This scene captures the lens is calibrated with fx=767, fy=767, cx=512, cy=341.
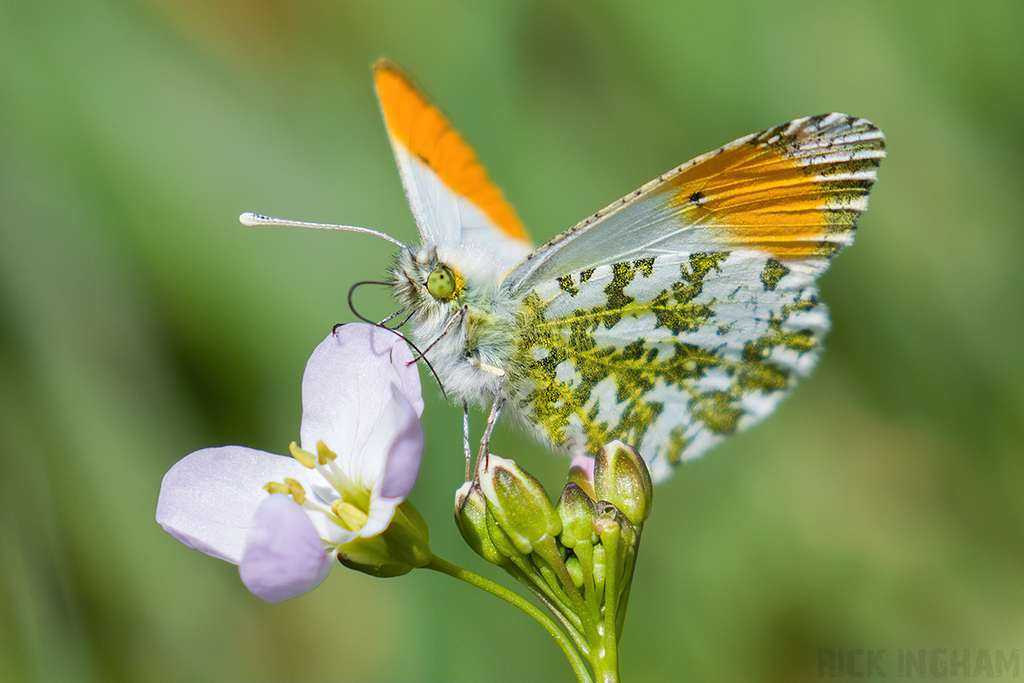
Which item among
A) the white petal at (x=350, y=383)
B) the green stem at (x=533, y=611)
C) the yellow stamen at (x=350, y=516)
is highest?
the white petal at (x=350, y=383)

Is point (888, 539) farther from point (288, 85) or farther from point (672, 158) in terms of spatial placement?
point (288, 85)

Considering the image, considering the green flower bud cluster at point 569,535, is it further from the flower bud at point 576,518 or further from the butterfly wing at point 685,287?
the butterfly wing at point 685,287

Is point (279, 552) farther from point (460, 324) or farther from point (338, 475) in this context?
point (460, 324)

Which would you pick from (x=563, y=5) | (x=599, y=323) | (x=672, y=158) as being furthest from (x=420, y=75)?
(x=599, y=323)

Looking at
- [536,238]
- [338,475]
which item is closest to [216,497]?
[338,475]

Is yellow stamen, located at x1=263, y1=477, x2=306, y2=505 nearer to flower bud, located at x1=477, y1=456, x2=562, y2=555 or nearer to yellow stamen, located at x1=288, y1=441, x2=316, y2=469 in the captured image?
yellow stamen, located at x1=288, y1=441, x2=316, y2=469

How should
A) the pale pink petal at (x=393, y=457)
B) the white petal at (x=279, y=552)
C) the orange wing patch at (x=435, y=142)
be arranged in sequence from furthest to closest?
the orange wing patch at (x=435, y=142) → the pale pink petal at (x=393, y=457) → the white petal at (x=279, y=552)

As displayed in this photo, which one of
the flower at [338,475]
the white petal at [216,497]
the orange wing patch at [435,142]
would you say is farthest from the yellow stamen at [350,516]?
the orange wing patch at [435,142]
